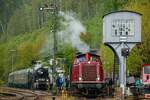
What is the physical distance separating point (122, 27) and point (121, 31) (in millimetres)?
313

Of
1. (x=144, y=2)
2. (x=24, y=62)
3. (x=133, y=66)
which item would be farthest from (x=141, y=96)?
(x=24, y=62)

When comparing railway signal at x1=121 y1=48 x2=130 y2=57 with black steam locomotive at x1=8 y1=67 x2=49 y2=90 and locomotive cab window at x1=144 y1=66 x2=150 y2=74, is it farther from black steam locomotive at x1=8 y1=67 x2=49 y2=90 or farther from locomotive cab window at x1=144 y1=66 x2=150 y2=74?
black steam locomotive at x1=8 y1=67 x2=49 y2=90

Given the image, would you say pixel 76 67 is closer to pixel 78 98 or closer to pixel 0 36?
pixel 78 98

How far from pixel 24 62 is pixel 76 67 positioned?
58.0 metres

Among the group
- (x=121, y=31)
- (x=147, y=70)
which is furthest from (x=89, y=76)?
(x=121, y=31)

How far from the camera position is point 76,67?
119 feet

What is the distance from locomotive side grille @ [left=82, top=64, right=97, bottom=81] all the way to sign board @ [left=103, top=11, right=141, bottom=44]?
3275 millimetres

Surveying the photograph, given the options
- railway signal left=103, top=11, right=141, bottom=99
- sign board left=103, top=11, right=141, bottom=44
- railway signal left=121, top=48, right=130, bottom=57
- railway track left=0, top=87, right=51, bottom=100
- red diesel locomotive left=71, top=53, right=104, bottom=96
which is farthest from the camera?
railway track left=0, top=87, right=51, bottom=100

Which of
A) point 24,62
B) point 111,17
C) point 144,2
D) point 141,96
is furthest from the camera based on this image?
point 24,62

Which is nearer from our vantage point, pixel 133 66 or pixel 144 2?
pixel 133 66

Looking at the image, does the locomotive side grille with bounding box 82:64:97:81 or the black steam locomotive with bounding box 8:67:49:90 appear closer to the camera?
the locomotive side grille with bounding box 82:64:97:81

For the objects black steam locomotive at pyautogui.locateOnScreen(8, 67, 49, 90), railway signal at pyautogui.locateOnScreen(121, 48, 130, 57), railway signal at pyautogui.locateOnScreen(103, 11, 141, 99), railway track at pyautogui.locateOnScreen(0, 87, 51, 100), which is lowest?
railway track at pyautogui.locateOnScreen(0, 87, 51, 100)

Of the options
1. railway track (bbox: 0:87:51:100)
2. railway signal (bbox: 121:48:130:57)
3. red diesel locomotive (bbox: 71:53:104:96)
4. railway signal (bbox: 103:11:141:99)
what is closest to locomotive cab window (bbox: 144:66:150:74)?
railway signal (bbox: 121:48:130:57)

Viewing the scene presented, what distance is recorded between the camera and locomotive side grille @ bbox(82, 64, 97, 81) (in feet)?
116
